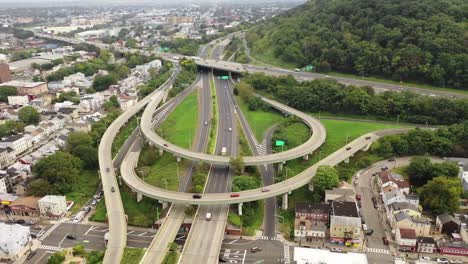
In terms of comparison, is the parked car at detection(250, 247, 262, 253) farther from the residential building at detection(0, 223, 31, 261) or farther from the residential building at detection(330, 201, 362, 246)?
the residential building at detection(0, 223, 31, 261)

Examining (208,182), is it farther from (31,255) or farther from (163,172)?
(31,255)

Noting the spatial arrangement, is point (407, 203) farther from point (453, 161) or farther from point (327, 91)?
point (327, 91)

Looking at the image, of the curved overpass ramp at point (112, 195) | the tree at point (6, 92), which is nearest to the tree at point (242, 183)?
the curved overpass ramp at point (112, 195)

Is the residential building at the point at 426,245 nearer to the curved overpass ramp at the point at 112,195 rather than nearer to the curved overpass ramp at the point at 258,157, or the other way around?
the curved overpass ramp at the point at 258,157

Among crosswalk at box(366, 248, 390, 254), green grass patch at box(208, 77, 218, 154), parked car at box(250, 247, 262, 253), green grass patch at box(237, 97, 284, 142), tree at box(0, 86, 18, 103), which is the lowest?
crosswalk at box(366, 248, 390, 254)

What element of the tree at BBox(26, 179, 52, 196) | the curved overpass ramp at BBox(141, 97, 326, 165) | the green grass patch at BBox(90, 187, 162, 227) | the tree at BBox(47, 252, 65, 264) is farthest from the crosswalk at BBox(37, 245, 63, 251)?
the curved overpass ramp at BBox(141, 97, 326, 165)

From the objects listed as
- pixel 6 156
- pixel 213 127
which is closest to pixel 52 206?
pixel 6 156

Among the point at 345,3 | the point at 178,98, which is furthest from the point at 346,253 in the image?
the point at 345,3

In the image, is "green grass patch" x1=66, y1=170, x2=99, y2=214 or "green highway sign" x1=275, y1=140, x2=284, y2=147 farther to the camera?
"green highway sign" x1=275, y1=140, x2=284, y2=147
